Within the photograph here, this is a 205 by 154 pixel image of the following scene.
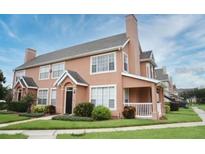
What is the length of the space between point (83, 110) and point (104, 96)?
230cm

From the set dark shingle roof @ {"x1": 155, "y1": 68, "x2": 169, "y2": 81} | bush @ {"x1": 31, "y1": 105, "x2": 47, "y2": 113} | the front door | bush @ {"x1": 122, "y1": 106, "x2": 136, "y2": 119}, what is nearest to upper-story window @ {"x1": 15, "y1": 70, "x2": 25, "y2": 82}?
bush @ {"x1": 31, "y1": 105, "x2": 47, "y2": 113}

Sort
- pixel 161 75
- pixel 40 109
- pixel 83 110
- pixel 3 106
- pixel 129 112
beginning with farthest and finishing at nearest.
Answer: pixel 161 75
pixel 3 106
pixel 40 109
pixel 83 110
pixel 129 112

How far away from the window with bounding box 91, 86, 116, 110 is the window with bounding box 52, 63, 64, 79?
530cm

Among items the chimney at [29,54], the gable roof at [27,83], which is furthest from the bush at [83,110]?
the chimney at [29,54]

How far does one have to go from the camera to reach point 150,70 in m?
18.6

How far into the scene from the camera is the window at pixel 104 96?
47.4ft

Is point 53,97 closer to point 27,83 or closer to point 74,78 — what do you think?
point 27,83

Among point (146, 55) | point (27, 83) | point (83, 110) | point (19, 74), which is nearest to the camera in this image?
point (83, 110)

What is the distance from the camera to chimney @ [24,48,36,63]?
85.9ft

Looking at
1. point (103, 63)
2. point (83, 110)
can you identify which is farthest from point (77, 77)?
point (83, 110)

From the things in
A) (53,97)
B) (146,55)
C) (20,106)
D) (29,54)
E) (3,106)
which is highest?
(29,54)

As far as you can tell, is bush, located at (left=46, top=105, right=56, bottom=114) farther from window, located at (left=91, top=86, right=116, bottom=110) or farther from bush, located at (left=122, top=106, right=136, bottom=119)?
bush, located at (left=122, top=106, right=136, bottom=119)

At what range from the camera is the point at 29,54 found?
26.5m
